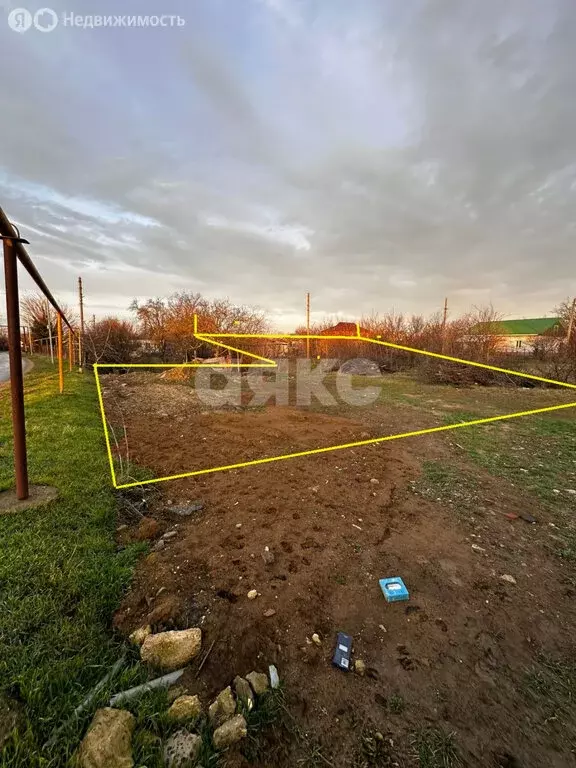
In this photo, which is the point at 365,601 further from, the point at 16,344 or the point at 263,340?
the point at 263,340

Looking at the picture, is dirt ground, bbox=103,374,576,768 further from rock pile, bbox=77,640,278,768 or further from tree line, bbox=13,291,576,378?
tree line, bbox=13,291,576,378

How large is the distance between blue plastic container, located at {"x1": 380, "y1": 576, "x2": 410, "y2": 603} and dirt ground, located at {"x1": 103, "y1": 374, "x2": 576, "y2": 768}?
0.16 feet

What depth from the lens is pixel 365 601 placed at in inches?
78.0

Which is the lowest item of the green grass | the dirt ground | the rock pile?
the dirt ground

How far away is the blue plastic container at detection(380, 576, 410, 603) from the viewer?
1994 mm

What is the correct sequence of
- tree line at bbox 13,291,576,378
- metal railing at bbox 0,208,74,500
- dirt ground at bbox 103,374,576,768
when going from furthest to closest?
tree line at bbox 13,291,576,378
metal railing at bbox 0,208,74,500
dirt ground at bbox 103,374,576,768

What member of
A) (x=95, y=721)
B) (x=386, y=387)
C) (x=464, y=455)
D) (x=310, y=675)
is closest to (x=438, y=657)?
(x=310, y=675)

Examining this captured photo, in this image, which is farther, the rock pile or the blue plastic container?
the blue plastic container

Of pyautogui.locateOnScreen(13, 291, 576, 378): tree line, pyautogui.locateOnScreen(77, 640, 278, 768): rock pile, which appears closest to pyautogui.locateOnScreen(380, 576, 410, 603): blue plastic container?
pyautogui.locateOnScreen(77, 640, 278, 768): rock pile

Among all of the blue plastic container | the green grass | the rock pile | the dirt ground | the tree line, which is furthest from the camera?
the tree line

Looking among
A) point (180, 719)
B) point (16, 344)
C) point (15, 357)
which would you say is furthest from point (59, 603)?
point (16, 344)

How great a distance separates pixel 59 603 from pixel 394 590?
193cm

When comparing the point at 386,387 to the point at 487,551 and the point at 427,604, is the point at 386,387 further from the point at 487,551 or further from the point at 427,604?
the point at 427,604

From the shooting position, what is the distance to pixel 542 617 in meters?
1.92
